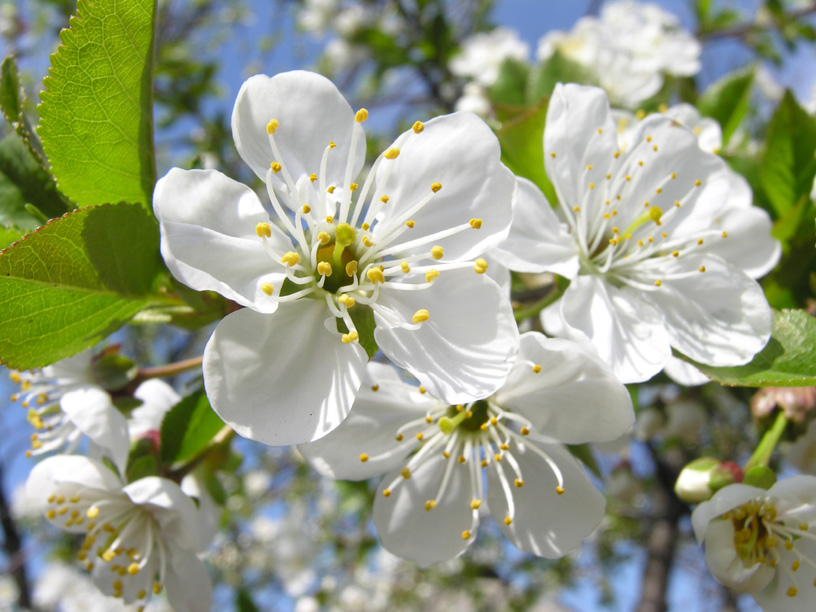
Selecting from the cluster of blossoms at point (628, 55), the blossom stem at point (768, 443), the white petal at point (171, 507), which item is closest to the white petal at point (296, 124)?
the white petal at point (171, 507)

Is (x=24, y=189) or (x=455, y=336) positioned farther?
(x=24, y=189)

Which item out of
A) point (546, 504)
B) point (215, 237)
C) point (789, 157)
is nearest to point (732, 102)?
point (789, 157)

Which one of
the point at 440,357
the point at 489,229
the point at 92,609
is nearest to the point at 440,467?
the point at 440,357

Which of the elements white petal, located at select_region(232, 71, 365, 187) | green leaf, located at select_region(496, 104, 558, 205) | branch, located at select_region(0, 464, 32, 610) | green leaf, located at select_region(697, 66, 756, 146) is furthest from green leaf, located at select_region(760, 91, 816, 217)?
branch, located at select_region(0, 464, 32, 610)

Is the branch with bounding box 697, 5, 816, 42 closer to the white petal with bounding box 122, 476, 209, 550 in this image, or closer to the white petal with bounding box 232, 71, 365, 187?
the white petal with bounding box 232, 71, 365, 187

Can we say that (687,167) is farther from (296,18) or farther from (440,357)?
(296,18)

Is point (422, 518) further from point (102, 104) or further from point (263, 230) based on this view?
point (102, 104)

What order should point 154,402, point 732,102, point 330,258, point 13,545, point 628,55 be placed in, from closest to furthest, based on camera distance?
point 330,258
point 154,402
point 732,102
point 628,55
point 13,545

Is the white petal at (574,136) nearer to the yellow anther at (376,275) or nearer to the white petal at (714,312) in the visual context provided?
the white petal at (714,312)
